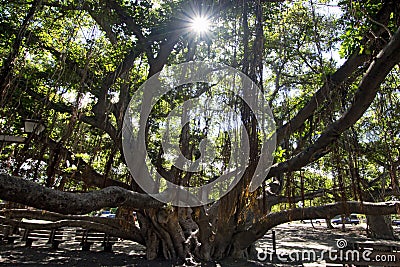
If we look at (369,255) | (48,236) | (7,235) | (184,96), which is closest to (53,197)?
(184,96)

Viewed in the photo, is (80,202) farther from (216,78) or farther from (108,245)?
(108,245)

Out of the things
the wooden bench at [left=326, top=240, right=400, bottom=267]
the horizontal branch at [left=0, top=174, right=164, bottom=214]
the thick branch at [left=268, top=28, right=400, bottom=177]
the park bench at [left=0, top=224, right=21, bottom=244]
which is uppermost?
the thick branch at [left=268, top=28, right=400, bottom=177]

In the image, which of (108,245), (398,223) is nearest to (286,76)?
(108,245)

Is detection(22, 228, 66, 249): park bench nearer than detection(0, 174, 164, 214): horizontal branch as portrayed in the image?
No

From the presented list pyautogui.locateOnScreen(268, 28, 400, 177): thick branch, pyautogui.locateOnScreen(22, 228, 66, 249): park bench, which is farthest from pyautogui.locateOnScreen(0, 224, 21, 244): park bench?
pyautogui.locateOnScreen(268, 28, 400, 177): thick branch

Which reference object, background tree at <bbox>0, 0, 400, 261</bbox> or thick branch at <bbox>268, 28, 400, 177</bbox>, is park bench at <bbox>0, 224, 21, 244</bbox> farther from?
thick branch at <bbox>268, 28, 400, 177</bbox>

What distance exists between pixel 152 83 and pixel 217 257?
10.9 feet

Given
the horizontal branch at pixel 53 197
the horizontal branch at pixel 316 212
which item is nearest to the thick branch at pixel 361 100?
the horizontal branch at pixel 316 212

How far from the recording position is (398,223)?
81.3ft

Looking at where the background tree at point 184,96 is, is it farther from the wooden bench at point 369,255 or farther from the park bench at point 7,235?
the park bench at point 7,235

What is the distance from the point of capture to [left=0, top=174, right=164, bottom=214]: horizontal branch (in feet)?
6.22

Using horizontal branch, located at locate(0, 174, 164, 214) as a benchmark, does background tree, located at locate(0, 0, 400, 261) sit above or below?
above

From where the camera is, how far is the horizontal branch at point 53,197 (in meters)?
1.90

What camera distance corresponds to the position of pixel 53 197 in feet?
6.97
